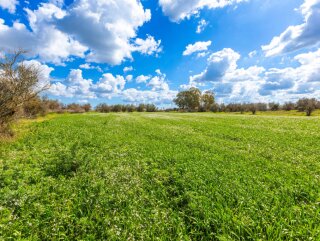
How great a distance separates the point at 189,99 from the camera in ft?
443

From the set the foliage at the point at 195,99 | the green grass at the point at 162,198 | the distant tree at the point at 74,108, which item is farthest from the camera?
the foliage at the point at 195,99

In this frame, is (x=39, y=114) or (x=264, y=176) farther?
(x=39, y=114)

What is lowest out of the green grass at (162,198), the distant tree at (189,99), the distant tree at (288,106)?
the green grass at (162,198)

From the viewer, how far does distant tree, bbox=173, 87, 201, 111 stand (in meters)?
134

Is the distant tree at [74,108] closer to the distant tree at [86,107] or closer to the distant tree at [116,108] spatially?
the distant tree at [86,107]

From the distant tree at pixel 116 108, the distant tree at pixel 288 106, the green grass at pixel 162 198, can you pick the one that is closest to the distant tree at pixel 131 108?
the distant tree at pixel 116 108

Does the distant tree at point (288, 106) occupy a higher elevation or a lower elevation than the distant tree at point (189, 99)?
lower

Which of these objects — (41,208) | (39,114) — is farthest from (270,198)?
(39,114)

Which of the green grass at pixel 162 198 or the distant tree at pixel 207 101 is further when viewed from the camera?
the distant tree at pixel 207 101

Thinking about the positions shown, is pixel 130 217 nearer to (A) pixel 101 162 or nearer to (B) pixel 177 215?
(B) pixel 177 215

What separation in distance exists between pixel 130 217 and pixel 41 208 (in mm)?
3125

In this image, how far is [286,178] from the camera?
8047mm

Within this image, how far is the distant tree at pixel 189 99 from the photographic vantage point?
439 ft

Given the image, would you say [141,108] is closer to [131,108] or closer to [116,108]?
[131,108]
